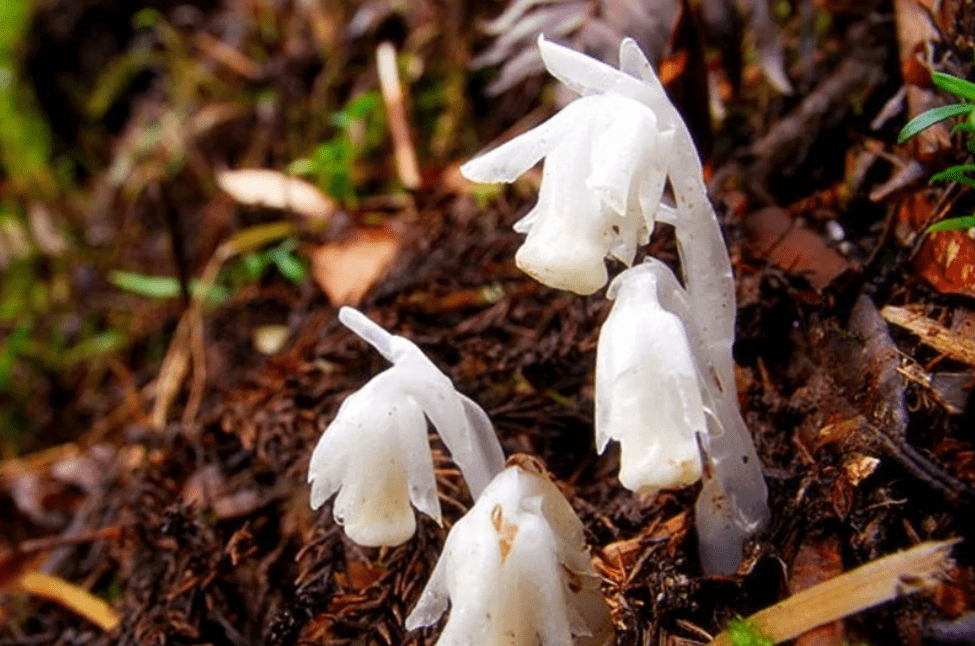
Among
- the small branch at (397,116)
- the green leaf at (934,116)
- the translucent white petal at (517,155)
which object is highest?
the translucent white petal at (517,155)

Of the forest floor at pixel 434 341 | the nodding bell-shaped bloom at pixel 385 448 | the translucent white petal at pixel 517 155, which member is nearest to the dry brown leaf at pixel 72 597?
the forest floor at pixel 434 341

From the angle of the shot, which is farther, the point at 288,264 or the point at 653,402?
the point at 288,264

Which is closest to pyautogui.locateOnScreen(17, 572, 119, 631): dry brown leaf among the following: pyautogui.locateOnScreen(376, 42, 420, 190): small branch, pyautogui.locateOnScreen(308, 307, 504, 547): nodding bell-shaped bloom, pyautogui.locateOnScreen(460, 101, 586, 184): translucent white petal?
pyautogui.locateOnScreen(308, 307, 504, 547): nodding bell-shaped bloom

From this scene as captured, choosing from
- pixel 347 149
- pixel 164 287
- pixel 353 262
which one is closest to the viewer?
pixel 353 262

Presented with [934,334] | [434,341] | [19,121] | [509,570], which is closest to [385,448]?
[509,570]

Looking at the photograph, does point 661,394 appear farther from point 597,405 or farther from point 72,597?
point 72,597

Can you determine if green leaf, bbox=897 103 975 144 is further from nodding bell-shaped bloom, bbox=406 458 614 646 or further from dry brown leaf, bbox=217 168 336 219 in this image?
dry brown leaf, bbox=217 168 336 219

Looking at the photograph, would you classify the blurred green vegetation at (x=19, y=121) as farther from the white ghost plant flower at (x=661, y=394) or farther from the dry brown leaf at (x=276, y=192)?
the white ghost plant flower at (x=661, y=394)
